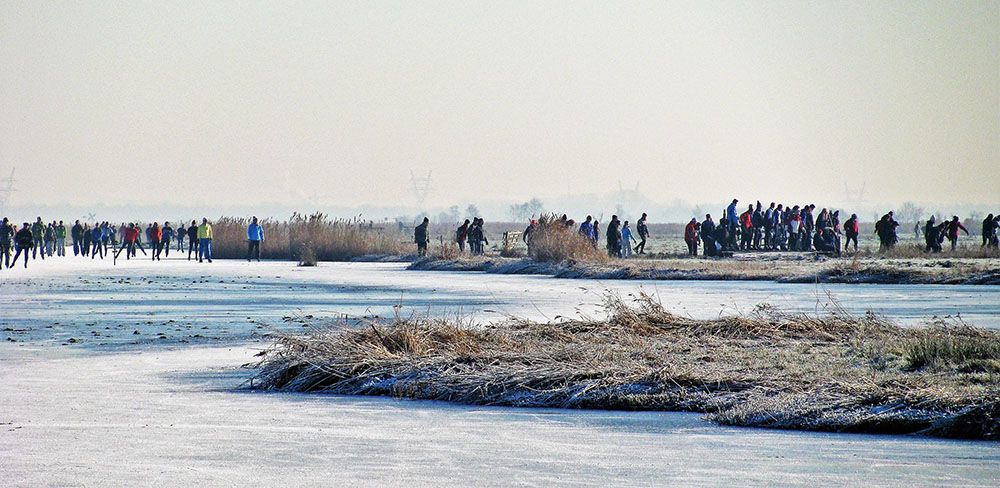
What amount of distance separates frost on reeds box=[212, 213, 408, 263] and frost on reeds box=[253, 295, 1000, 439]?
43.2 m

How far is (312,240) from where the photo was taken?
195 feet

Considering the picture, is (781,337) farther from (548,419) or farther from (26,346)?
(26,346)

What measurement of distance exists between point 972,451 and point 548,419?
3096 mm

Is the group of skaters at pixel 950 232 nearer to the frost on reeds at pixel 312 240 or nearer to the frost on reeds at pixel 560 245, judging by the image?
the frost on reeds at pixel 560 245

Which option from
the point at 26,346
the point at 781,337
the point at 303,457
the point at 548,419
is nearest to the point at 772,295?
the point at 781,337

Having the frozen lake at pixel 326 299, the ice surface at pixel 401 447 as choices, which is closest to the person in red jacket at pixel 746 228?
the frozen lake at pixel 326 299

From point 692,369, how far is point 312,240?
159ft

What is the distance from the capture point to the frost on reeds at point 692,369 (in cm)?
1003

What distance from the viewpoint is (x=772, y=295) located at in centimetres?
2683

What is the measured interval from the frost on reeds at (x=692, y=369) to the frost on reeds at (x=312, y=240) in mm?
43164

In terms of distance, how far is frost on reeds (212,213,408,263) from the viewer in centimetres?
5844

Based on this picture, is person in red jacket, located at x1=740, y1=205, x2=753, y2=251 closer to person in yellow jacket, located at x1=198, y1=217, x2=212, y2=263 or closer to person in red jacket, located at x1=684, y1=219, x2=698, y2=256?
person in red jacket, located at x1=684, y1=219, x2=698, y2=256

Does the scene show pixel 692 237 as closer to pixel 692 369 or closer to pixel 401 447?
pixel 692 369

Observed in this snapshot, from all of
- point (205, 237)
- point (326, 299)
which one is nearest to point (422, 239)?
point (205, 237)
